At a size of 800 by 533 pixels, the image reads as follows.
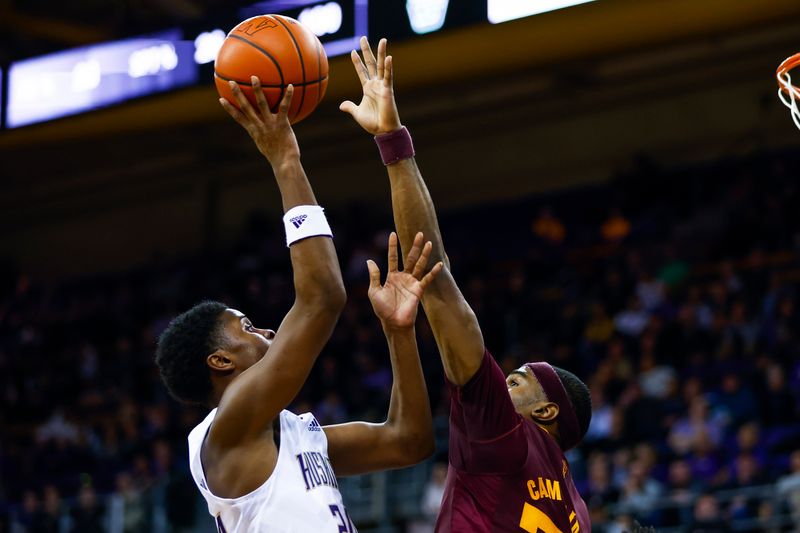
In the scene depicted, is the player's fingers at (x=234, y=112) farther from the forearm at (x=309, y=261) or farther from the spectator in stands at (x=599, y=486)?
the spectator in stands at (x=599, y=486)

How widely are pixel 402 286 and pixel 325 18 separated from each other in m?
5.46

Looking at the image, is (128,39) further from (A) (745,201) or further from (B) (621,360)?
(A) (745,201)

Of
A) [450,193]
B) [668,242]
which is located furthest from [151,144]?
[668,242]

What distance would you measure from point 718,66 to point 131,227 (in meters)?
9.42

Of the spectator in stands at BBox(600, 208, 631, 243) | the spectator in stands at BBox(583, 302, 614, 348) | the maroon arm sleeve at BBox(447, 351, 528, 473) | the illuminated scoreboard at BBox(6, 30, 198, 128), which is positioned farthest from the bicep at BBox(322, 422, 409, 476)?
the spectator in stands at BBox(600, 208, 631, 243)

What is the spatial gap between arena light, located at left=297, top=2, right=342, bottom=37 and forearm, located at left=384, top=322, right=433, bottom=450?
5.21 m

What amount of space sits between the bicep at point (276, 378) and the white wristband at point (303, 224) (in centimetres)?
18

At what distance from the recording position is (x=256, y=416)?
126 inches

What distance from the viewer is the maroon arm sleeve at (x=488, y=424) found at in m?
3.40

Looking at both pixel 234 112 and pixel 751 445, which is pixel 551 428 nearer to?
pixel 234 112

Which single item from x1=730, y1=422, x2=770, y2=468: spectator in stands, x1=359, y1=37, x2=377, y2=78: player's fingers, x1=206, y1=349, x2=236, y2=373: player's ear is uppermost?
x1=359, y1=37, x2=377, y2=78: player's fingers

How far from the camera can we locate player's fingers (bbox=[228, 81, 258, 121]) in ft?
10.5

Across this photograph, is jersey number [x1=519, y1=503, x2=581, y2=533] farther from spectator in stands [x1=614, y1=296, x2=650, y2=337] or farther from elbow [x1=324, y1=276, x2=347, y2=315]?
spectator in stands [x1=614, y1=296, x2=650, y2=337]

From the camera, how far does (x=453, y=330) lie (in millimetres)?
3420
